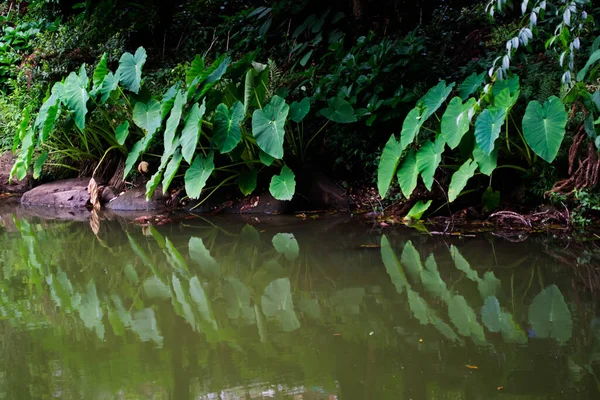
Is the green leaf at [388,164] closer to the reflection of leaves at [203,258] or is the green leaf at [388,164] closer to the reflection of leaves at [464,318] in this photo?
the reflection of leaves at [203,258]

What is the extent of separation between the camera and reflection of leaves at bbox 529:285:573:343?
2.29 meters

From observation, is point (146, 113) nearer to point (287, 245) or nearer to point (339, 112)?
point (339, 112)

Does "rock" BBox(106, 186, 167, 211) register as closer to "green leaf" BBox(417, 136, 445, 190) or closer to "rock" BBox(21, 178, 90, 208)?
"rock" BBox(21, 178, 90, 208)

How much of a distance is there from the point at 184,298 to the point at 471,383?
158 centimetres

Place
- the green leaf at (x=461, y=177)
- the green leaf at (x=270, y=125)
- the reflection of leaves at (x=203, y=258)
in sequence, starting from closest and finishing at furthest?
the reflection of leaves at (x=203, y=258), the green leaf at (x=461, y=177), the green leaf at (x=270, y=125)

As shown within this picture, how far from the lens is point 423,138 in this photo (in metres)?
4.91

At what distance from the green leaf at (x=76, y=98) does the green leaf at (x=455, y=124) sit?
3.55 m

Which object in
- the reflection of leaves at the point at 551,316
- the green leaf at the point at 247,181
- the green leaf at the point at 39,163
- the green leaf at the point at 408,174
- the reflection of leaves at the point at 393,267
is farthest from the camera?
the green leaf at the point at 39,163

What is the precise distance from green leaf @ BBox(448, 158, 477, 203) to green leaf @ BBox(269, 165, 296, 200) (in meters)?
1.33

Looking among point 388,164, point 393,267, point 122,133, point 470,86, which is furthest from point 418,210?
point 122,133

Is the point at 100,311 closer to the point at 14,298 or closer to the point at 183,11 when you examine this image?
the point at 14,298

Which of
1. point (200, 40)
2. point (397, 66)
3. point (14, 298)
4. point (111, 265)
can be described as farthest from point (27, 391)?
point (200, 40)

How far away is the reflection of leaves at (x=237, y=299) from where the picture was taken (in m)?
2.71

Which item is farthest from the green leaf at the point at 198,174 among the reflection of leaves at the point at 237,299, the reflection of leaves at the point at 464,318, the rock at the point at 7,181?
the rock at the point at 7,181
